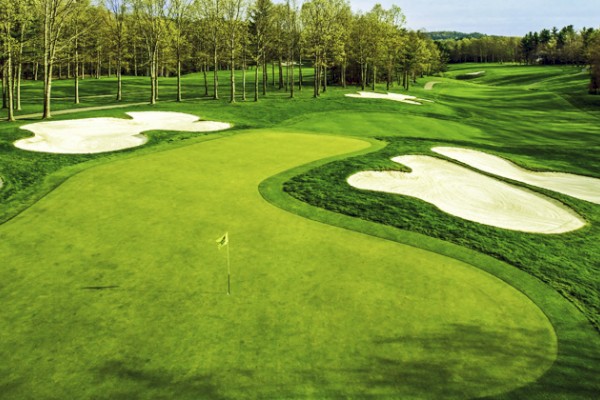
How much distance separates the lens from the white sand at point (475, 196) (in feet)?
56.7

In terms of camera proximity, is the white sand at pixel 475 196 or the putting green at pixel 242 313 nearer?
Answer: the putting green at pixel 242 313

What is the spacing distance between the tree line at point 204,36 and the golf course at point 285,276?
16153mm

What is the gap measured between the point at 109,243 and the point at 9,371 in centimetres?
556

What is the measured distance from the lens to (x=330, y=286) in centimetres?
1017

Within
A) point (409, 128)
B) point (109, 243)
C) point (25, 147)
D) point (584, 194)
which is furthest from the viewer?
point (409, 128)

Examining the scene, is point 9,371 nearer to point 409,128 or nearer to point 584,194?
point 584,194

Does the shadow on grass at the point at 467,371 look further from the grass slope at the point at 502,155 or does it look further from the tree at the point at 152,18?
the tree at the point at 152,18

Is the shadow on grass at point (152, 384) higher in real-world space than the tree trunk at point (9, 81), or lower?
lower

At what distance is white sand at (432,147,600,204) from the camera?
922 inches

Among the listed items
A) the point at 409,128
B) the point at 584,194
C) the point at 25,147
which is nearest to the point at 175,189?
the point at 25,147

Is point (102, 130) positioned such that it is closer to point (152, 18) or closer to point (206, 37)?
point (152, 18)

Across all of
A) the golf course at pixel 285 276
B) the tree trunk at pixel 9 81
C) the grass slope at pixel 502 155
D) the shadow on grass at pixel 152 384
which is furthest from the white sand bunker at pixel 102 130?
the shadow on grass at pixel 152 384

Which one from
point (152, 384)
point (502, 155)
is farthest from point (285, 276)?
point (502, 155)

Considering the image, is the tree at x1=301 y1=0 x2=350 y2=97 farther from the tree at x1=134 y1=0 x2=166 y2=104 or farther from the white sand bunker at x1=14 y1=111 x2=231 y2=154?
the white sand bunker at x1=14 y1=111 x2=231 y2=154
